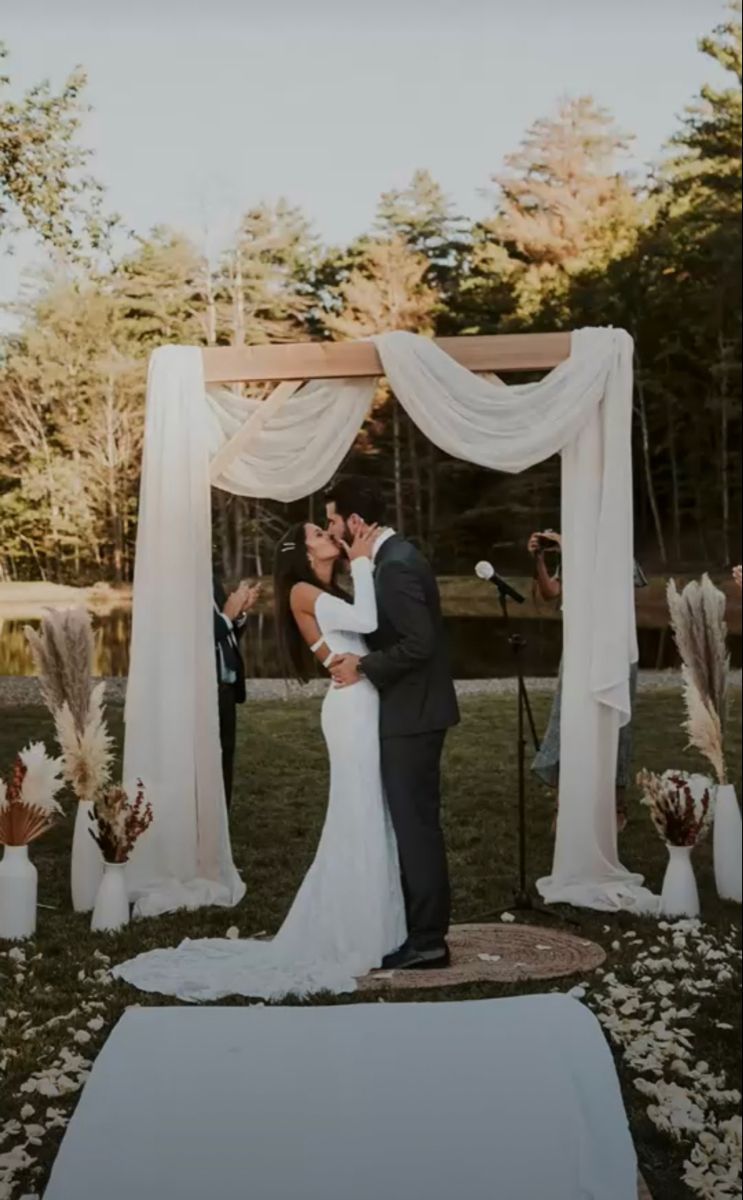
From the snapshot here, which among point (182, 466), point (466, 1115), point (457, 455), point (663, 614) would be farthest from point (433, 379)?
point (466, 1115)

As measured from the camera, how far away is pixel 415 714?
3598 millimetres

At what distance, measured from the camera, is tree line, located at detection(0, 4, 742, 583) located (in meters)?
3.51

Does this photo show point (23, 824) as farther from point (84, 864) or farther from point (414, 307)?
point (414, 307)

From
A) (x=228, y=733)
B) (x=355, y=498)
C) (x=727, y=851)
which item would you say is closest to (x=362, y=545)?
(x=355, y=498)

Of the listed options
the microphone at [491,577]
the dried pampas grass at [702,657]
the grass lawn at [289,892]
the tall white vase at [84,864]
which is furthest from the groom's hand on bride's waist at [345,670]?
the dried pampas grass at [702,657]

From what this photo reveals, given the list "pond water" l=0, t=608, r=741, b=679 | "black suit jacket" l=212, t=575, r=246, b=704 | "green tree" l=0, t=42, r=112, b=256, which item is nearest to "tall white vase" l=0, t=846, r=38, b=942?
"pond water" l=0, t=608, r=741, b=679

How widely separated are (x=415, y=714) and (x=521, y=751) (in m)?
0.36

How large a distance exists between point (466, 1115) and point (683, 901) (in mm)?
871

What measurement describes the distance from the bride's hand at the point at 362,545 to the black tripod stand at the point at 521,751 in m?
0.37

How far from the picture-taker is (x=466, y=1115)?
338cm

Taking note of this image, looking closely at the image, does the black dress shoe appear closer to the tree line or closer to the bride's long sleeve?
the bride's long sleeve

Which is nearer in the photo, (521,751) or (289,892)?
(289,892)

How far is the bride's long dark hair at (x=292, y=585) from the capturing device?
11.4 ft

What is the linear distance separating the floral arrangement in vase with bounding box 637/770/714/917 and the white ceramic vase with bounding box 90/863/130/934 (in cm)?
142
